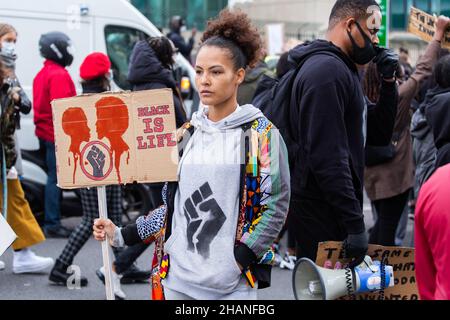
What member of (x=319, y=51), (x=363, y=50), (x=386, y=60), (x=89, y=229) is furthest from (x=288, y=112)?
(x=89, y=229)

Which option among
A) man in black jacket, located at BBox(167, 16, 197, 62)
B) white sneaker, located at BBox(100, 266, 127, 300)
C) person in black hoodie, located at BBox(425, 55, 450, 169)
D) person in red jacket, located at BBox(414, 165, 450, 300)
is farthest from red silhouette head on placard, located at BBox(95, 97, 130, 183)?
man in black jacket, located at BBox(167, 16, 197, 62)

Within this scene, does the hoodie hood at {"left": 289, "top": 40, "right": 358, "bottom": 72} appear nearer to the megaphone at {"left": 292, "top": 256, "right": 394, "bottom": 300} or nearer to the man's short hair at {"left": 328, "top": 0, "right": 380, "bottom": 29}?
the man's short hair at {"left": 328, "top": 0, "right": 380, "bottom": 29}

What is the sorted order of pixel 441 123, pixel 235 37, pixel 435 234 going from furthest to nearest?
1. pixel 441 123
2. pixel 235 37
3. pixel 435 234

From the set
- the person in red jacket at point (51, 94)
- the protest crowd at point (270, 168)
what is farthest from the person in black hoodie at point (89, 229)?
the protest crowd at point (270, 168)

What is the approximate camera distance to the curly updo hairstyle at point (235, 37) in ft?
12.2

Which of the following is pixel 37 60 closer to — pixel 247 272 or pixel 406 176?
pixel 406 176

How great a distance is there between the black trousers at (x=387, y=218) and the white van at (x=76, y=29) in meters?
3.68

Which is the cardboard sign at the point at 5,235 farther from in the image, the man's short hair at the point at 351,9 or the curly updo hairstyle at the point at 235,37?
the man's short hair at the point at 351,9

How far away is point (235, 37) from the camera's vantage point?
375 cm

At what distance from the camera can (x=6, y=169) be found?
696cm

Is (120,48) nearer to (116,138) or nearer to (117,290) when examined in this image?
(117,290)

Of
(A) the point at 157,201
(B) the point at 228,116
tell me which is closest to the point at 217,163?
(B) the point at 228,116

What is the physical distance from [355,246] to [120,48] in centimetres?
665
